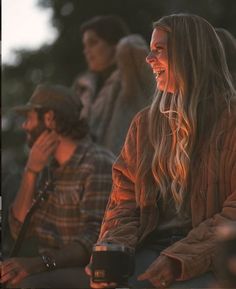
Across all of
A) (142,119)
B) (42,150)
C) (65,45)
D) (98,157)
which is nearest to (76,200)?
(98,157)

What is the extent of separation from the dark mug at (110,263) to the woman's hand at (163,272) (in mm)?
129

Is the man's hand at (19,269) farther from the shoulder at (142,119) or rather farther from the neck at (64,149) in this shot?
the shoulder at (142,119)

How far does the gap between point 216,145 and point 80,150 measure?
162 cm

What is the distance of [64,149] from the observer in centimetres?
520

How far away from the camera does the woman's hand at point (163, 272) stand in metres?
3.44

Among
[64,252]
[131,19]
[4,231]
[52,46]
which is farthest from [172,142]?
[52,46]

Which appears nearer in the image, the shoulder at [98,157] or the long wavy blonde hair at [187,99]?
the long wavy blonde hair at [187,99]

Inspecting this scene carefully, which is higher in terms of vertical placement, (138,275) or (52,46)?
(52,46)

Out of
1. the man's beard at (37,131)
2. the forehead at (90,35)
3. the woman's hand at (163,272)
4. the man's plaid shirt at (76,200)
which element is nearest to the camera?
the woman's hand at (163,272)

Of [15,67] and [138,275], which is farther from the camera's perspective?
[15,67]

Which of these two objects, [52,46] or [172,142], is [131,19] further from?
[172,142]

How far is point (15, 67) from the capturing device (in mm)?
11203

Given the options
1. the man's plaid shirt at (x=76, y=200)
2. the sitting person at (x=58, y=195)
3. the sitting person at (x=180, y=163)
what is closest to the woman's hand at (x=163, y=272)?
the sitting person at (x=180, y=163)

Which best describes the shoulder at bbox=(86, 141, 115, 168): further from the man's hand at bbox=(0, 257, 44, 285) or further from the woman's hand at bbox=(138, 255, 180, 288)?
the woman's hand at bbox=(138, 255, 180, 288)
